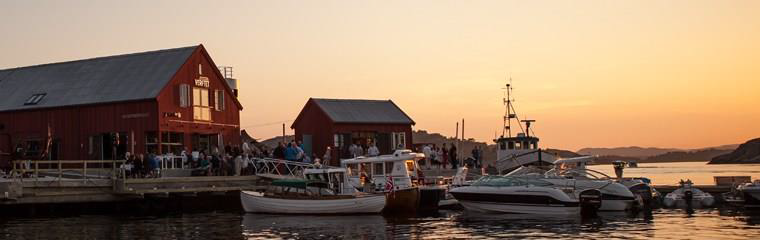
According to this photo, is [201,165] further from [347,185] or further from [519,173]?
[519,173]

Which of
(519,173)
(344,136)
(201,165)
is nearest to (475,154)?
(344,136)

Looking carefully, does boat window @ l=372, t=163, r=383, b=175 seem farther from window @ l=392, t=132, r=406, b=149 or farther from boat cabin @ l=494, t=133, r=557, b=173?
window @ l=392, t=132, r=406, b=149

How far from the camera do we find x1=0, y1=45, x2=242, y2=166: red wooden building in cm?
4969

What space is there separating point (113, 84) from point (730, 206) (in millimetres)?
31989

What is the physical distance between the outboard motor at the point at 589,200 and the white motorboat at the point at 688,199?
6257mm

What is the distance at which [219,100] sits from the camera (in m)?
54.5

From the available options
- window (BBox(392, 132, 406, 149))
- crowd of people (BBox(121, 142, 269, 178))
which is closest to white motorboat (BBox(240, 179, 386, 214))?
crowd of people (BBox(121, 142, 269, 178))

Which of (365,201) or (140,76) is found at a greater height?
(140,76)

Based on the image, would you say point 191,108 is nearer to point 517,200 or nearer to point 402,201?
point 402,201

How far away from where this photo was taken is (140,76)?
52062 mm

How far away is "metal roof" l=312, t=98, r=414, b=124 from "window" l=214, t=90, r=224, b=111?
22.1 ft

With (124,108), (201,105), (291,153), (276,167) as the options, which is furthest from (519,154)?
(124,108)

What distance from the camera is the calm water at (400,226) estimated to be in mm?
31203

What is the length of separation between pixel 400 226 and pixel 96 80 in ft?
83.9
